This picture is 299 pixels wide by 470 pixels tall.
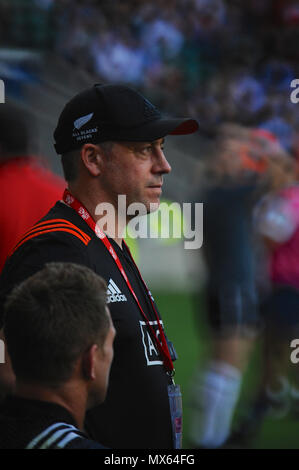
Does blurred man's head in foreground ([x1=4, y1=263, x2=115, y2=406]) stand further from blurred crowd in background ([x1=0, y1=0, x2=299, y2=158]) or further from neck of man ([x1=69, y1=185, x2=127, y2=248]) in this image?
blurred crowd in background ([x1=0, y1=0, x2=299, y2=158])

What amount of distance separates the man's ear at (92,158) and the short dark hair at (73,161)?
0.8 inches

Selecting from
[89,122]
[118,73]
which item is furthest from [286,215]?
[118,73]

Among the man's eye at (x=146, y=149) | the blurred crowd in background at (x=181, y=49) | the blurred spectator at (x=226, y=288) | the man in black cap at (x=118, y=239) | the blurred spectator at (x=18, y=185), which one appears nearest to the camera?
the man in black cap at (x=118, y=239)

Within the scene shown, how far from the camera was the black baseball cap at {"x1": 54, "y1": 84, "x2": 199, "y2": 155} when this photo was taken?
248 centimetres

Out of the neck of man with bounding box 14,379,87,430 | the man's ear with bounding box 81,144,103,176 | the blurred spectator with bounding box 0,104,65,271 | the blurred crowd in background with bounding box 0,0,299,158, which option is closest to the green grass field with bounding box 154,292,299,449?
the blurred spectator with bounding box 0,104,65,271

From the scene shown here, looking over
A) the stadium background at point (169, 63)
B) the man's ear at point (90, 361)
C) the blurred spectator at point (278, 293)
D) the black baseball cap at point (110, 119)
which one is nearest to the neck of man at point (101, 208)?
the black baseball cap at point (110, 119)

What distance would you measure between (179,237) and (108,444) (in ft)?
33.4

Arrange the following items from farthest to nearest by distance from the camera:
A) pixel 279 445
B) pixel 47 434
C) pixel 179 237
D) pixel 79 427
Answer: pixel 179 237 < pixel 279 445 < pixel 79 427 < pixel 47 434

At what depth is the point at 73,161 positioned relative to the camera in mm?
2564

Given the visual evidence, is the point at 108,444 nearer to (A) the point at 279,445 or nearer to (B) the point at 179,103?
(A) the point at 279,445

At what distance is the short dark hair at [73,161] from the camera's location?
2.52 meters

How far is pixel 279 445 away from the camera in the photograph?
17.1 ft

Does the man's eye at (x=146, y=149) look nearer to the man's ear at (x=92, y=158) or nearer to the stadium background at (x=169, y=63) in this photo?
the man's ear at (x=92, y=158)

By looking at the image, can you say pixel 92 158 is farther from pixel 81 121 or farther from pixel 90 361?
pixel 90 361
